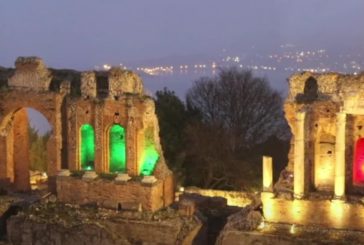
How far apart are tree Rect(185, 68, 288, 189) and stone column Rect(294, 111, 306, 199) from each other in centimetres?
1086

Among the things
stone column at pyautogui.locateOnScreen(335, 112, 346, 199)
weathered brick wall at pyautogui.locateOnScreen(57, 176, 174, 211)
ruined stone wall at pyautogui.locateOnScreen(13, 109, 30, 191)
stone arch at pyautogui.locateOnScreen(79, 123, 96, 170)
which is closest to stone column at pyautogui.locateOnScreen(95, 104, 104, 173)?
stone arch at pyautogui.locateOnScreen(79, 123, 96, 170)

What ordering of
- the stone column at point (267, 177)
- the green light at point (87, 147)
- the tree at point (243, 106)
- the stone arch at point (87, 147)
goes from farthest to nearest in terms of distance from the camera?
the tree at point (243, 106)
the green light at point (87, 147)
the stone arch at point (87, 147)
the stone column at point (267, 177)

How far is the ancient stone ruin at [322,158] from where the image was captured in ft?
71.1

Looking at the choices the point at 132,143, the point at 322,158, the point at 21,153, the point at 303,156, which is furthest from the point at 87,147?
the point at 322,158

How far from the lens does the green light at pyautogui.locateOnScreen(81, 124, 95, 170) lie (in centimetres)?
2723

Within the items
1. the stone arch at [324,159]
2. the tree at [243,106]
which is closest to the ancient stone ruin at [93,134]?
the stone arch at [324,159]

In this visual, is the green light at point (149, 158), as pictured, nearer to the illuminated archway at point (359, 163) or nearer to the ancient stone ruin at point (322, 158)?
the ancient stone ruin at point (322, 158)

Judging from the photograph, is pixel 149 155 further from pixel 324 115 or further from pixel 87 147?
pixel 324 115

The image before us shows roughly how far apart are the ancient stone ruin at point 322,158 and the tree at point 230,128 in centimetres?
1023

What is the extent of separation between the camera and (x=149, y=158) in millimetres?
25969

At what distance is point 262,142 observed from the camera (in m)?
39.2

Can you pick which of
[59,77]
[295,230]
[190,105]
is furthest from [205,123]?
[295,230]

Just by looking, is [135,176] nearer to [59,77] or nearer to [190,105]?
[59,77]

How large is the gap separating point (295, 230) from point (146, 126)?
7495mm
